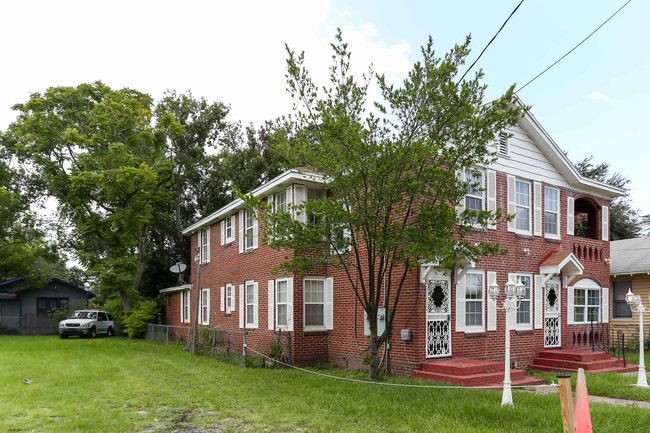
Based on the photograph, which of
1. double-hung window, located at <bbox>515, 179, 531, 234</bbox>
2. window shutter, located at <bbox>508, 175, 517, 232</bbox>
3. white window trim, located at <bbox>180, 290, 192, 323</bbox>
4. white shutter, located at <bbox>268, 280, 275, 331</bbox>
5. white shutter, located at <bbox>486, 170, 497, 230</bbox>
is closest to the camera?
white shutter, located at <bbox>486, 170, 497, 230</bbox>

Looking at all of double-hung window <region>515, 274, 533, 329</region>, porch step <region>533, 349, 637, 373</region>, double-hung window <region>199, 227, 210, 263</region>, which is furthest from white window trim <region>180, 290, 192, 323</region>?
porch step <region>533, 349, 637, 373</region>

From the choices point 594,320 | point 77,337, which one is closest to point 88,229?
point 77,337

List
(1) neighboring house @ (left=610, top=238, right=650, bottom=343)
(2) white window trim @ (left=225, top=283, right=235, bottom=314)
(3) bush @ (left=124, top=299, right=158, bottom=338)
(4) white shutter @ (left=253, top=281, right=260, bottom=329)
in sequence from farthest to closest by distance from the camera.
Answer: (3) bush @ (left=124, top=299, right=158, bottom=338)
(1) neighboring house @ (left=610, top=238, right=650, bottom=343)
(2) white window trim @ (left=225, top=283, right=235, bottom=314)
(4) white shutter @ (left=253, top=281, right=260, bottom=329)

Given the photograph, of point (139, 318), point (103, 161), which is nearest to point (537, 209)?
point (103, 161)

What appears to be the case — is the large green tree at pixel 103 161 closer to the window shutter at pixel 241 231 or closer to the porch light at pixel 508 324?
the window shutter at pixel 241 231

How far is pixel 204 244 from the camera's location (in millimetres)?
24469

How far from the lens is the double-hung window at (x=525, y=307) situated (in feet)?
49.4

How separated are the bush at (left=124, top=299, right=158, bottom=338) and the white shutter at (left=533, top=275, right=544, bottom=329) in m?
19.7

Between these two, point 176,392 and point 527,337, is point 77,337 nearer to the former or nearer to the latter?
point 176,392

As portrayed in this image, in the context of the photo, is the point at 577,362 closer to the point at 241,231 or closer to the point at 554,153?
the point at 554,153

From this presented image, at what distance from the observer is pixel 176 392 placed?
36.0ft

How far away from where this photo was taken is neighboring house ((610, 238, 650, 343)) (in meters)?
20.7

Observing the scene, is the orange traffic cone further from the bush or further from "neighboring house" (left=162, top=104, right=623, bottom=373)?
the bush

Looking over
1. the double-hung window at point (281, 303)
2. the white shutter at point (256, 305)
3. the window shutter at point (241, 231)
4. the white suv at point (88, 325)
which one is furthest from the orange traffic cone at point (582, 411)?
the white suv at point (88, 325)
